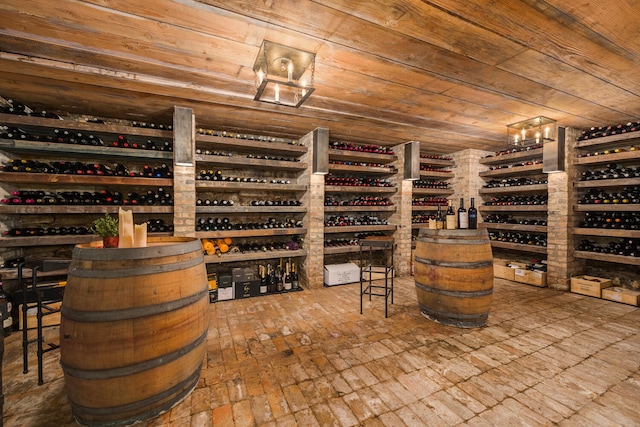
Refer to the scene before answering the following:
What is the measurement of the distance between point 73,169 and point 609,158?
865cm

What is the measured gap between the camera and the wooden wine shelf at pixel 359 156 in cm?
553

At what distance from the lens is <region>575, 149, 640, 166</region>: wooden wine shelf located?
14.7 ft

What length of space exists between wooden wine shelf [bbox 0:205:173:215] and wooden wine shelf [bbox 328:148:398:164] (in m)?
3.23

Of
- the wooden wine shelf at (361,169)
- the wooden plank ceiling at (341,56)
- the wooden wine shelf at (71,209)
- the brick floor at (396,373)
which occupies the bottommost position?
the brick floor at (396,373)

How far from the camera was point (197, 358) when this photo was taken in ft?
6.70

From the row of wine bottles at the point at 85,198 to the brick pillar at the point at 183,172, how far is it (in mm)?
320

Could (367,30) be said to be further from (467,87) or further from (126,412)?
(126,412)

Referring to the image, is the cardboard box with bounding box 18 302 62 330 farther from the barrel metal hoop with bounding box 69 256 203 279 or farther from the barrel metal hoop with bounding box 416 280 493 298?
the barrel metal hoop with bounding box 416 280 493 298

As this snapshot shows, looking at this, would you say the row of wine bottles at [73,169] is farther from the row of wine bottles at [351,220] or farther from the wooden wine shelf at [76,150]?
the row of wine bottles at [351,220]

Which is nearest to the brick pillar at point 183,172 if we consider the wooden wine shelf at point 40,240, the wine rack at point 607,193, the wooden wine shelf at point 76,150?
the wooden wine shelf at point 76,150

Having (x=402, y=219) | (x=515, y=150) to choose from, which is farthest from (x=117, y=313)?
(x=515, y=150)

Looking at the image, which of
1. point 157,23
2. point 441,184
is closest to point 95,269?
point 157,23

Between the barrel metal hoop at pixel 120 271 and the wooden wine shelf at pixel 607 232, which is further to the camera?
the wooden wine shelf at pixel 607 232

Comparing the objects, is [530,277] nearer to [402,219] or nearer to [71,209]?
[402,219]
